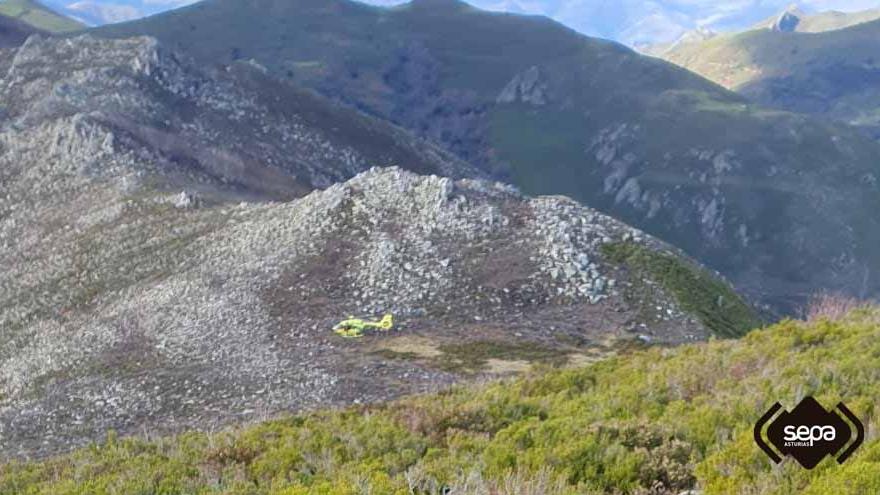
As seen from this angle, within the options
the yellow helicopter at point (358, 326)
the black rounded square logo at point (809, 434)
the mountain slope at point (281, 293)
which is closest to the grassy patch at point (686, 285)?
the mountain slope at point (281, 293)

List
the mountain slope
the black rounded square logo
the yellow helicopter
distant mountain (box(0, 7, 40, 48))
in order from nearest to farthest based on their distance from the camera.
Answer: the black rounded square logo < the mountain slope < the yellow helicopter < distant mountain (box(0, 7, 40, 48))

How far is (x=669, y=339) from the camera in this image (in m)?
37.6

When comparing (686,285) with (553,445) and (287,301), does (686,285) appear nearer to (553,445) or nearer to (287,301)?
(287,301)

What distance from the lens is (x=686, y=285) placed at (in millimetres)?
42156

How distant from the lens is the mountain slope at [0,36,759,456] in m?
33.8

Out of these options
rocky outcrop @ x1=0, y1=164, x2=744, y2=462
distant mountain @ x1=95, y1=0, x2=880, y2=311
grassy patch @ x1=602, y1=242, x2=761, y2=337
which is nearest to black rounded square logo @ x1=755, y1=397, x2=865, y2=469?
rocky outcrop @ x1=0, y1=164, x2=744, y2=462

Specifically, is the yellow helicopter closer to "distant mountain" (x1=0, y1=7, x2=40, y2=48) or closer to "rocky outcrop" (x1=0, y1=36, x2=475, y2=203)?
"rocky outcrop" (x1=0, y1=36, x2=475, y2=203)

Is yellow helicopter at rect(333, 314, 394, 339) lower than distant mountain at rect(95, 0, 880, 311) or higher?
higher

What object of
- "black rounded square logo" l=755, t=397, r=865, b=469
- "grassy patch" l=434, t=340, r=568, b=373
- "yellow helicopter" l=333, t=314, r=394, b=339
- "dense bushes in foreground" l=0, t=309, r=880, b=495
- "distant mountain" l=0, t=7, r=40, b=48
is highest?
"distant mountain" l=0, t=7, r=40, b=48

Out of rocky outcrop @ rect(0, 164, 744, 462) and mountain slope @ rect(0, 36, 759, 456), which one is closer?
rocky outcrop @ rect(0, 164, 744, 462)

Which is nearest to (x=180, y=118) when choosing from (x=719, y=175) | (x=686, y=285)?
(x=686, y=285)

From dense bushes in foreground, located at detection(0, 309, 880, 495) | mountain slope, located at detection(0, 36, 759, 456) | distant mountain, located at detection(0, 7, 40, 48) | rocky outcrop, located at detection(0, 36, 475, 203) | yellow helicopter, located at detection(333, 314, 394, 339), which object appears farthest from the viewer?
distant mountain, located at detection(0, 7, 40, 48)

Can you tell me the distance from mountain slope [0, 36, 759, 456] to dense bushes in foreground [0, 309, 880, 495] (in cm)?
1223

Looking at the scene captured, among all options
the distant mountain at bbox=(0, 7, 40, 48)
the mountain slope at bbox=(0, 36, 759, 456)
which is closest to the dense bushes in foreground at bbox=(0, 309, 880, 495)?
the mountain slope at bbox=(0, 36, 759, 456)
